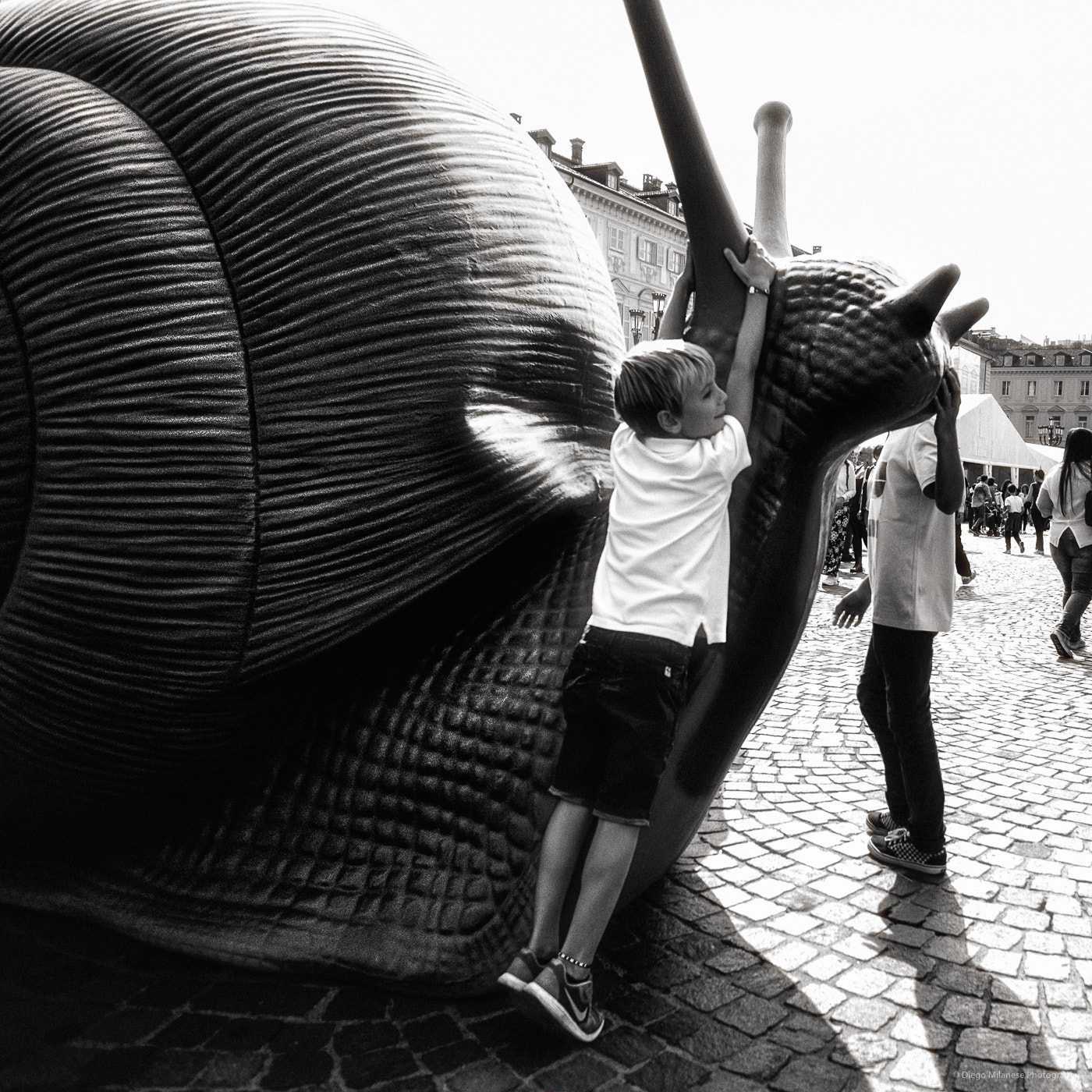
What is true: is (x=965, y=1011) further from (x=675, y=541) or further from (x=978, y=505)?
(x=978, y=505)

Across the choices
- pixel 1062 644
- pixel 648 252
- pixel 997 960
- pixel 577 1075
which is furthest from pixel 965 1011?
pixel 648 252

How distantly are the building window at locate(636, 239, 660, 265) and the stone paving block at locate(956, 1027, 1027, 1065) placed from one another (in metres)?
44.0

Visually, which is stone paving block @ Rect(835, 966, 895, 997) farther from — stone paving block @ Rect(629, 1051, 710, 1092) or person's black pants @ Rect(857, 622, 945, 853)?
person's black pants @ Rect(857, 622, 945, 853)

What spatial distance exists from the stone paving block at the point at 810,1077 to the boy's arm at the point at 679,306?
163 centimetres

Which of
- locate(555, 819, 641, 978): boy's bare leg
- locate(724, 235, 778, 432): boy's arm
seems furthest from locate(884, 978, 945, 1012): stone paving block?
locate(724, 235, 778, 432): boy's arm

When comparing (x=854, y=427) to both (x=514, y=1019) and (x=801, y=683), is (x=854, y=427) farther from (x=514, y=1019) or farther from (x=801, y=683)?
(x=801, y=683)

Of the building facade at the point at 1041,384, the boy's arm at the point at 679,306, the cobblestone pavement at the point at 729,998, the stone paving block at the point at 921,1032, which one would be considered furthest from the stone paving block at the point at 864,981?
the building facade at the point at 1041,384

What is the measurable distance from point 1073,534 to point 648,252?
39490 millimetres

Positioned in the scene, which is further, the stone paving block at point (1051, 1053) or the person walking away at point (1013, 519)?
the person walking away at point (1013, 519)

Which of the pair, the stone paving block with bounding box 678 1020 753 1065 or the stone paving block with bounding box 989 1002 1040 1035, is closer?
the stone paving block with bounding box 678 1020 753 1065

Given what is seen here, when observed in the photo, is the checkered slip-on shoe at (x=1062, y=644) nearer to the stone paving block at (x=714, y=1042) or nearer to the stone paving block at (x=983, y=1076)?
the stone paving block at (x=983, y=1076)

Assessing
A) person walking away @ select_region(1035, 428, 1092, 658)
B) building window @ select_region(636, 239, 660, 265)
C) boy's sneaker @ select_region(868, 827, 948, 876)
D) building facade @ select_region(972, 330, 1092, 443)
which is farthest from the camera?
building facade @ select_region(972, 330, 1092, 443)

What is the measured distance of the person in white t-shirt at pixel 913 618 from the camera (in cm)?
304

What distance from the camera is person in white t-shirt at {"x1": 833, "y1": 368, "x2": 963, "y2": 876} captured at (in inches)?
120
